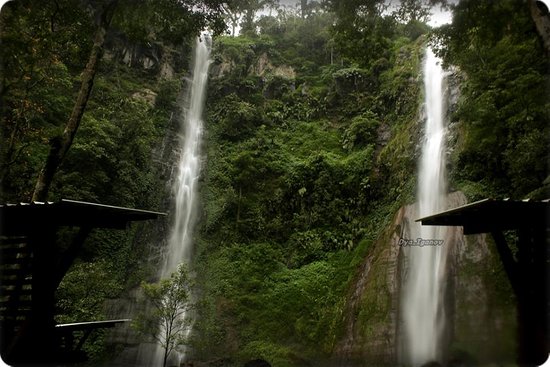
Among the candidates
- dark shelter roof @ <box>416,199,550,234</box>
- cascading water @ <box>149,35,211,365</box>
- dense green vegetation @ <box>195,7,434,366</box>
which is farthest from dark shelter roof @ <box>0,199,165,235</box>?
cascading water @ <box>149,35,211,365</box>

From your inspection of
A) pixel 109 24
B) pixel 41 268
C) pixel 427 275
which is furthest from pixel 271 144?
pixel 41 268

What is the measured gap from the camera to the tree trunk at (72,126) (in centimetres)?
639

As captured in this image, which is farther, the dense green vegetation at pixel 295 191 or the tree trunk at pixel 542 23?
the dense green vegetation at pixel 295 191

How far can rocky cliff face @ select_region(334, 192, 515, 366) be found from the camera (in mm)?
9812

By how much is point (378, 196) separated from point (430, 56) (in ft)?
24.8

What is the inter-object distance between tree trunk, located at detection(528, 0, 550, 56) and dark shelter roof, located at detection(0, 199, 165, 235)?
6582 millimetres

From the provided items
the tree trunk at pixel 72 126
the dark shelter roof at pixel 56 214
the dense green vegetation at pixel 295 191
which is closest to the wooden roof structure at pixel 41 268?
the dark shelter roof at pixel 56 214

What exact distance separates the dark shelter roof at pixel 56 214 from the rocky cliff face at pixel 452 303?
28.8 feet

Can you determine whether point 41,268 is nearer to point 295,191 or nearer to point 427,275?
point 427,275

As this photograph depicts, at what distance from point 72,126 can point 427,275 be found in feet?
35.2

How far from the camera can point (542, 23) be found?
6215 millimetres

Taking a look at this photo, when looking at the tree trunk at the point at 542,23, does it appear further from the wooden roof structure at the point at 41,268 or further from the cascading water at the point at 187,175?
the cascading water at the point at 187,175

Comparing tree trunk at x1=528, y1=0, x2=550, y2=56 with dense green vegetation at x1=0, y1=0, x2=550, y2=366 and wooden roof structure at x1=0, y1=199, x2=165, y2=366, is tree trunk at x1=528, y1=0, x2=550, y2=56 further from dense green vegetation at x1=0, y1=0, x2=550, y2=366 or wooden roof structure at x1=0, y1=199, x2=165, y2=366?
wooden roof structure at x1=0, y1=199, x2=165, y2=366

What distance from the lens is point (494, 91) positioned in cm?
1109
